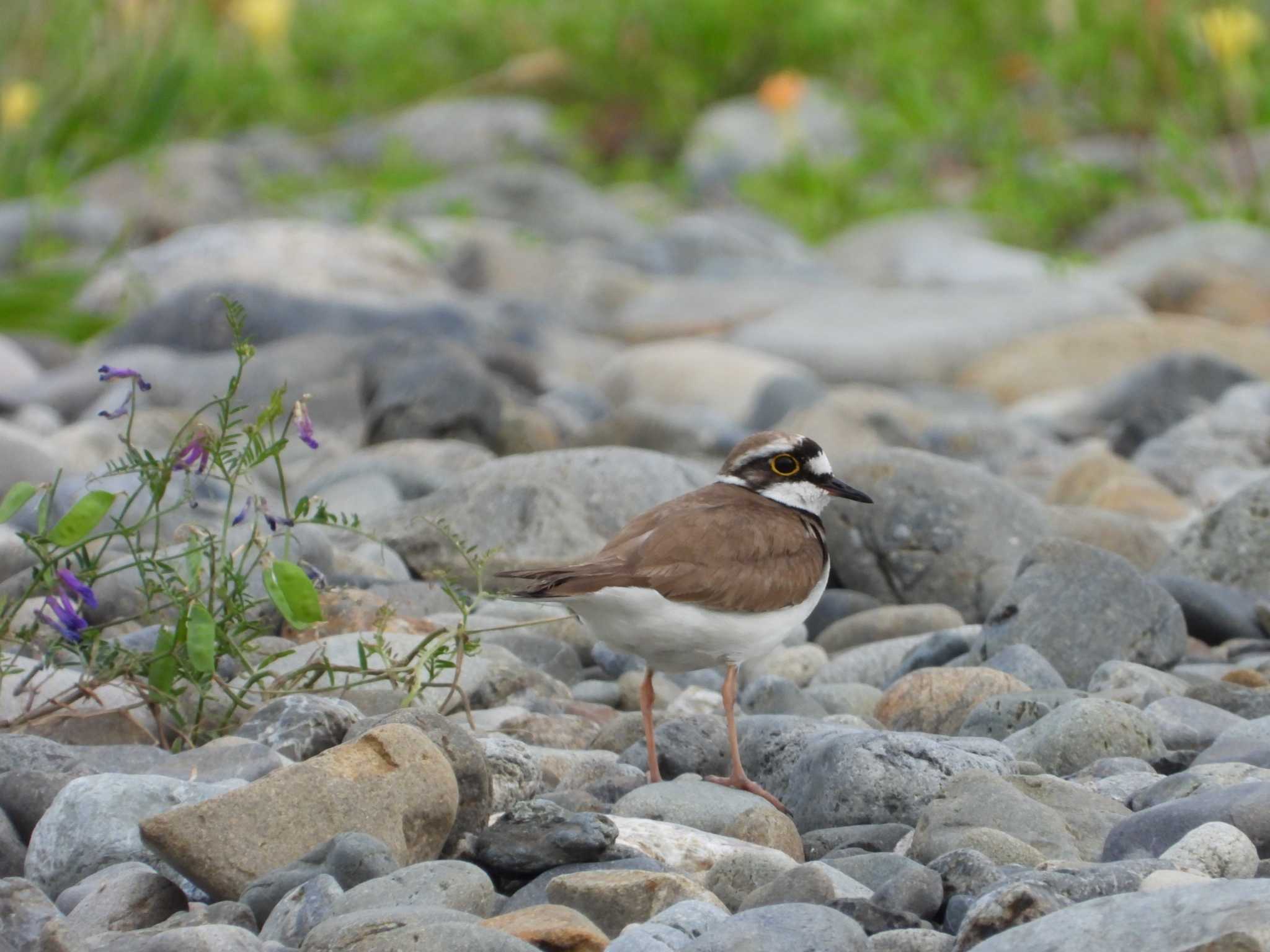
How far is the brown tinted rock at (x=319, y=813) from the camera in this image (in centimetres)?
344

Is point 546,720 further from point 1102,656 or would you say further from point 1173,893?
point 1173,893

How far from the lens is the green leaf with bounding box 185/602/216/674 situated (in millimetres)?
4004

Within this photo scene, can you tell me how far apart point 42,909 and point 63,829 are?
33 cm

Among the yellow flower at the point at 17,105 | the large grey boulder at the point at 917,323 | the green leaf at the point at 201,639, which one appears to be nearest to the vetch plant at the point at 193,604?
the green leaf at the point at 201,639

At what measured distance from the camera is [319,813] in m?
3.57

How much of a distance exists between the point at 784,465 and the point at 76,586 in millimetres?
1961

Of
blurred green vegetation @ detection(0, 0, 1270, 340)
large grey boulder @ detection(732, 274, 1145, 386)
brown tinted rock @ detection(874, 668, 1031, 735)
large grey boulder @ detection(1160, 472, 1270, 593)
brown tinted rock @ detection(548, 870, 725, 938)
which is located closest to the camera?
brown tinted rock @ detection(548, 870, 725, 938)

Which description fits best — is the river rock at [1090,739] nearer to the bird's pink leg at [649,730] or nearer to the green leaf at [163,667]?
the bird's pink leg at [649,730]

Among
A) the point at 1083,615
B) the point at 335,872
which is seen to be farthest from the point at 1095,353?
the point at 335,872

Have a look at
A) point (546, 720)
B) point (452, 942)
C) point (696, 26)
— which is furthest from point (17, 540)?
point (696, 26)

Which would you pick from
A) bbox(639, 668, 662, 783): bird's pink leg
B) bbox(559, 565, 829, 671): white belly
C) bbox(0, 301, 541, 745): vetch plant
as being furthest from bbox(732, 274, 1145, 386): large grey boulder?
bbox(0, 301, 541, 745): vetch plant

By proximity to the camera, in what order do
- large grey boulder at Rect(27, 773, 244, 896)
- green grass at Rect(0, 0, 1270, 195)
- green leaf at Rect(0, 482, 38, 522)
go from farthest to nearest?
green grass at Rect(0, 0, 1270, 195), green leaf at Rect(0, 482, 38, 522), large grey boulder at Rect(27, 773, 244, 896)

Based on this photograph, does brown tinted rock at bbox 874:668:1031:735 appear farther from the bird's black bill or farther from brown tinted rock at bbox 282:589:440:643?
brown tinted rock at bbox 282:589:440:643

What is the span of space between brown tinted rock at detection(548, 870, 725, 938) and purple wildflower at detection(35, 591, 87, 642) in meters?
1.36
